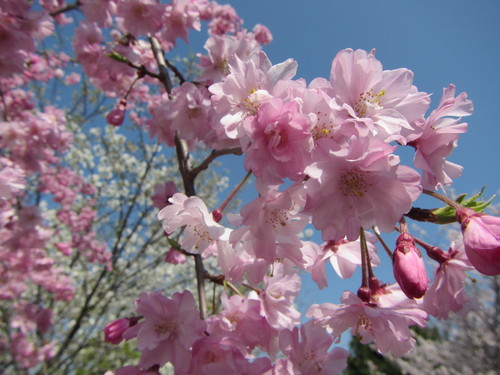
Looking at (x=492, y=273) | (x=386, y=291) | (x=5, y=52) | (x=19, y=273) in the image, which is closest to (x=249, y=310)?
(x=386, y=291)

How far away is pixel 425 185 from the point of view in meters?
1.10

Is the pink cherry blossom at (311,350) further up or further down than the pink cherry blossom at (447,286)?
further down

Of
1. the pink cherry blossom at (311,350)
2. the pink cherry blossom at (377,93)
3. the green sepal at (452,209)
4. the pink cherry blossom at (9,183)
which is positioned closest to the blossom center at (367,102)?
the pink cherry blossom at (377,93)

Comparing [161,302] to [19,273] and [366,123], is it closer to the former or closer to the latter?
[366,123]

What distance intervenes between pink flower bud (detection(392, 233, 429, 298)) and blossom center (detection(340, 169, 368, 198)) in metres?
0.18

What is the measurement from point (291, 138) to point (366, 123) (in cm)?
21

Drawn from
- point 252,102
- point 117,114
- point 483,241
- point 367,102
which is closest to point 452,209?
point 483,241

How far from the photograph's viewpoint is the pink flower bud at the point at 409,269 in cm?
88

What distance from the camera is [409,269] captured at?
0.90m

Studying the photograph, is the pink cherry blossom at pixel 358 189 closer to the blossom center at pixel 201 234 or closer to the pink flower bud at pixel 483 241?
the pink flower bud at pixel 483 241

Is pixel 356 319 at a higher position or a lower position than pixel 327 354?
higher

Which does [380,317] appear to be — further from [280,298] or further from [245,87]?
[245,87]

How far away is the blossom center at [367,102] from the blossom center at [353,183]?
0.21 meters

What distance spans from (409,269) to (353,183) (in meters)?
0.27
